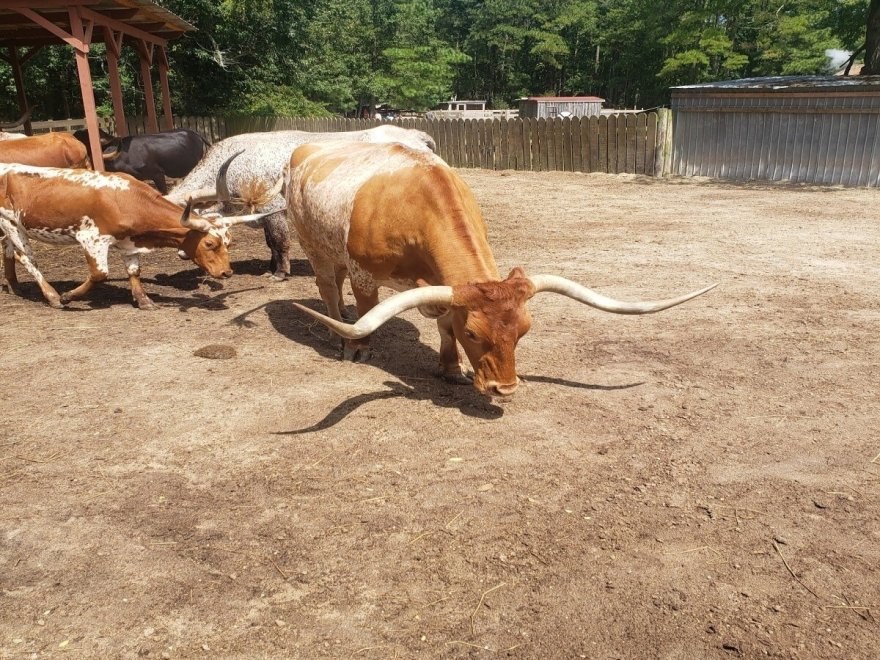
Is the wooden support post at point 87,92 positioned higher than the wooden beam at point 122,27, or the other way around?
the wooden beam at point 122,27

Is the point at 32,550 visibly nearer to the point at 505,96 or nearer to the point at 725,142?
the point at 725,142

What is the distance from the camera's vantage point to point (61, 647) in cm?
260

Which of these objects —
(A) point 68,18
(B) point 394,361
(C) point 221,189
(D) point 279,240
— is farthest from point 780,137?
(A) point 68,18

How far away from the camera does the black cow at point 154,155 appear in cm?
1266

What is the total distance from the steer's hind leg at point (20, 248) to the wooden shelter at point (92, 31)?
4.73 meters

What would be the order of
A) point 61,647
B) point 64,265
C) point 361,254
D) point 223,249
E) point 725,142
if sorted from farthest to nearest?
1. point 725,142
2. point 64,265
3. point 223,249
4. point 361,254
5. point 61,647

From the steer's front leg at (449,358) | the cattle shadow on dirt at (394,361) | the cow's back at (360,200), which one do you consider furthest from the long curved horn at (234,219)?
the steer's front leg at (449,358)

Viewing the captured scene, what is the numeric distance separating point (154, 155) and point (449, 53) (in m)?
45.3

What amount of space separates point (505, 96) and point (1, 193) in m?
66.4

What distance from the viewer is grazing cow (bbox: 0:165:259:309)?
687 cm

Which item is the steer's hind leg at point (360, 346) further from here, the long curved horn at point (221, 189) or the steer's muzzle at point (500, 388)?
the long curved horn at point (221, 189)

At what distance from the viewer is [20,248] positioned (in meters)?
7.33

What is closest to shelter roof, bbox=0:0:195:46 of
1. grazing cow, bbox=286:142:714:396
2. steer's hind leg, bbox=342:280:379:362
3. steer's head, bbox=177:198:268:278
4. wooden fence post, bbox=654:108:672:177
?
steer's head, bbox=177:198:268:278

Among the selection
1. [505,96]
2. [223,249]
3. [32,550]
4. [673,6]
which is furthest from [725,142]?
[505,96]
